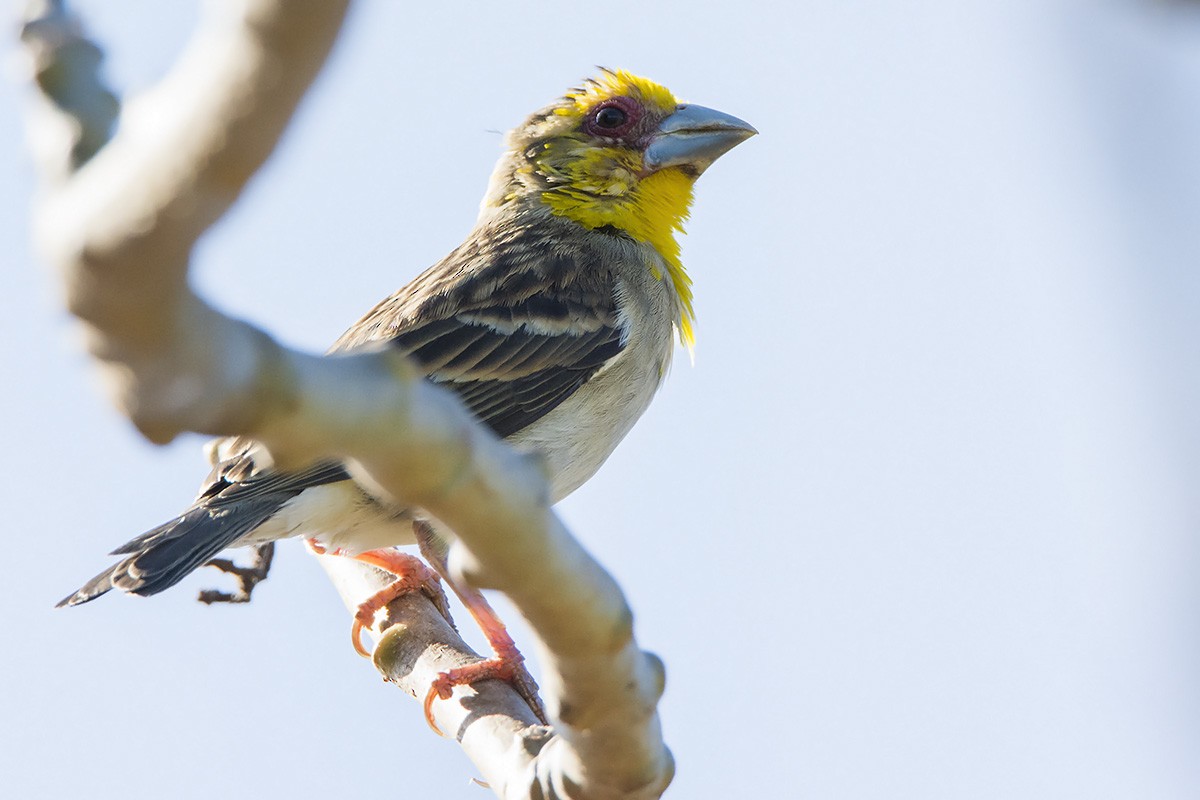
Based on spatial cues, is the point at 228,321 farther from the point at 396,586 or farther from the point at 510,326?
the point at 510,326

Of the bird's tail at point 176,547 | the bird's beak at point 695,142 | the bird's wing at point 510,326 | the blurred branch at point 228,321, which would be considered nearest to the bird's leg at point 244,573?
the bird's tail at point 176,547

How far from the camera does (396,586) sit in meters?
5.56

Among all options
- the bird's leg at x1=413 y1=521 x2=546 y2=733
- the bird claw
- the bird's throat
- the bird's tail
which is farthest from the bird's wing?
the bird claw

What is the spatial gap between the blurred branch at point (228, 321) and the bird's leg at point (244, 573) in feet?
11.1

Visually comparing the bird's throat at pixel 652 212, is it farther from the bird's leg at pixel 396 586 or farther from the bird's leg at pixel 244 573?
the bird's leg at pixel 244 573

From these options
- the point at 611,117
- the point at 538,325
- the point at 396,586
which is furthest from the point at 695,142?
the point at 396,586

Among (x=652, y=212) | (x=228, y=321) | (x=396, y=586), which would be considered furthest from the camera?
(x=652, y=212)

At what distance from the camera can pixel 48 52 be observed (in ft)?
5.17

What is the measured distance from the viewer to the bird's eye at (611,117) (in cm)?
666

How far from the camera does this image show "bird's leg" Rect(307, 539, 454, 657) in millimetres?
5564

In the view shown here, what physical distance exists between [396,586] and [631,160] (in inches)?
91.9

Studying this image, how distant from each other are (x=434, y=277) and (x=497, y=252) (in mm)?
308

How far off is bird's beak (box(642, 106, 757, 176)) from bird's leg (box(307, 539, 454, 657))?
7.19ft

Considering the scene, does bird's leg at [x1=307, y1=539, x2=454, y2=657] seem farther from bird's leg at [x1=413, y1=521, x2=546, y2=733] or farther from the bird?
bird's leg at [x1=413, y1=521, x2=546, y2=733]
